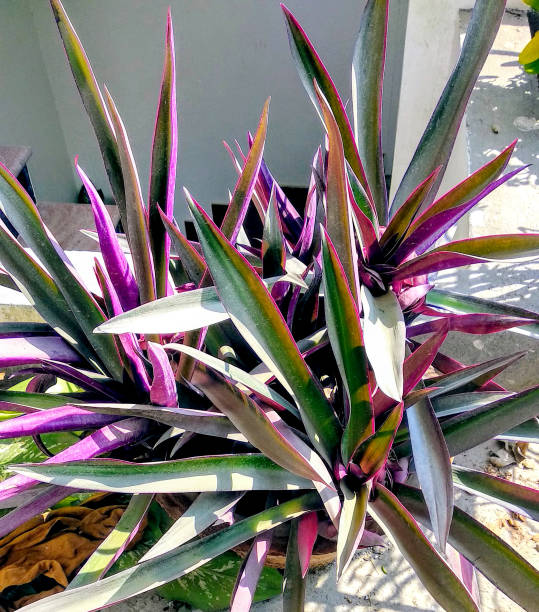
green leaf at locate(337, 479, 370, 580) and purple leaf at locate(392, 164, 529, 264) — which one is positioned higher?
purple leaf at locate(392, 164, 529, 264)

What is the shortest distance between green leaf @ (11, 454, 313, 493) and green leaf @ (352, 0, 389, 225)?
1.23 feet

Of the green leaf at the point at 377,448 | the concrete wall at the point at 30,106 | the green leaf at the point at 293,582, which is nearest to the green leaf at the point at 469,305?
the green leaf at the point at 377,448

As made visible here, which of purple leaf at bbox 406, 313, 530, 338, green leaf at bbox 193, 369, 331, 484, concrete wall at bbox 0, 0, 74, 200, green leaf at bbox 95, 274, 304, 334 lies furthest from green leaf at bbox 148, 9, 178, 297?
concrete wall at bbox 0, 0, 74, 200

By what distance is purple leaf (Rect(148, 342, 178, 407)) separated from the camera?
0.58 metres

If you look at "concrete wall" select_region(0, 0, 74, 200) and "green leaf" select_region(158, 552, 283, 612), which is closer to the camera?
"green leaf" select_region(158, 552, 283, 612)

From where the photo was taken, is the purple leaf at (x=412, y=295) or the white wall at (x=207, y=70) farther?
the white wall at (x=207, y=70)

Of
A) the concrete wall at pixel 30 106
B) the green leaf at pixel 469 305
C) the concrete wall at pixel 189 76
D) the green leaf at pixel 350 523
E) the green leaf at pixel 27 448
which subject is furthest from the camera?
the concrete wall at pixel 189 76

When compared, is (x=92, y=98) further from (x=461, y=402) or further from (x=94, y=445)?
(x=461, y=402)

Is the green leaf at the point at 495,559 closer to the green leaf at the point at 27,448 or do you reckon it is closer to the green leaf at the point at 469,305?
the green leaf at the point at 469,305

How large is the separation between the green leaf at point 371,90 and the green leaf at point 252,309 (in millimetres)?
304

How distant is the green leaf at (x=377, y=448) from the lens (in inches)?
21.7

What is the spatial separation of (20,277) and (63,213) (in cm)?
224

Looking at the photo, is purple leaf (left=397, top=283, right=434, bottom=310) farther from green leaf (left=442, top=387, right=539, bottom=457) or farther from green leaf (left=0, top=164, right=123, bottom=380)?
green leaf (left=0, top=164, right=123, bottom=380)

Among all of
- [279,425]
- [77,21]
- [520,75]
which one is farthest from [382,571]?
[77,21]
